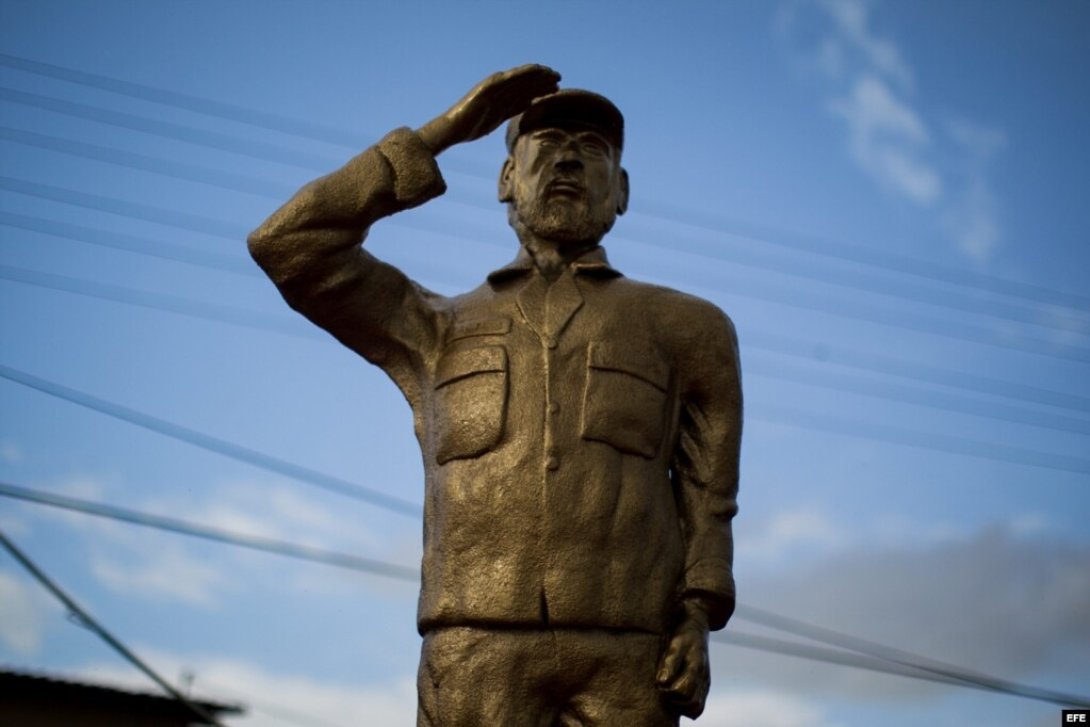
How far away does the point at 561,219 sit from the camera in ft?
16.3

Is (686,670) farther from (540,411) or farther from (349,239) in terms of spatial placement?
(349,239)

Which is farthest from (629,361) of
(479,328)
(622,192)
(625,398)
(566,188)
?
(622,192)

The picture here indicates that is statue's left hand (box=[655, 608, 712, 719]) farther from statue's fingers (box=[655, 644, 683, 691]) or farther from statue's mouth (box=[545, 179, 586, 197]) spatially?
statue's mouth (box=[545, 179, 586, 197])

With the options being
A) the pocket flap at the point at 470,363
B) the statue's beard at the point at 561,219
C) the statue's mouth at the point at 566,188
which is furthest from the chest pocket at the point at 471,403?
the statue's mouth at the point at 566,188

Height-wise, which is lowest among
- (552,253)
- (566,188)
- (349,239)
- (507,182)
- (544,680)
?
(544,680)

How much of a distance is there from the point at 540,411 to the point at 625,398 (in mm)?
305

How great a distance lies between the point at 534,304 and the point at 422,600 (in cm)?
113

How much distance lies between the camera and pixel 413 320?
16.2 feet

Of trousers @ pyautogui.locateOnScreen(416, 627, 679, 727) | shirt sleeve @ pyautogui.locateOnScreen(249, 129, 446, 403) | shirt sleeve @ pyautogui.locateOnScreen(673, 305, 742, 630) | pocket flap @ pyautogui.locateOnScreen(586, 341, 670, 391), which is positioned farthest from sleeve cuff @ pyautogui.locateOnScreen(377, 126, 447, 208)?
trousers @ pyautogui.locateOnScreen(416, 627, 679, 727)

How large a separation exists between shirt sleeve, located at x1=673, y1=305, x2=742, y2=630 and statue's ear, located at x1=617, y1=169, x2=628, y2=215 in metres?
0.57

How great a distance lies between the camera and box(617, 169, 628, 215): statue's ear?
17.2ft

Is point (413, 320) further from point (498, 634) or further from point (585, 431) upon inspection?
point (498, 634)

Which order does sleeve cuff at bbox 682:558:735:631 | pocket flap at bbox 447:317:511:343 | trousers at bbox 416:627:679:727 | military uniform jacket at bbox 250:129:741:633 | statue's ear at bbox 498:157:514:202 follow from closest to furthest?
trousers at bbox 416:627:679:727
military uniform jacket at bbox 250:129:741:633
sleeve cuff at bbox 682:558:735:631
pocket flap at bbox 447:317:511:343
statue's ear at bbox 498:157:514:202

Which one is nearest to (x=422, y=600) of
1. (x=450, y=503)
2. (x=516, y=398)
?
(x=450, y=503)
